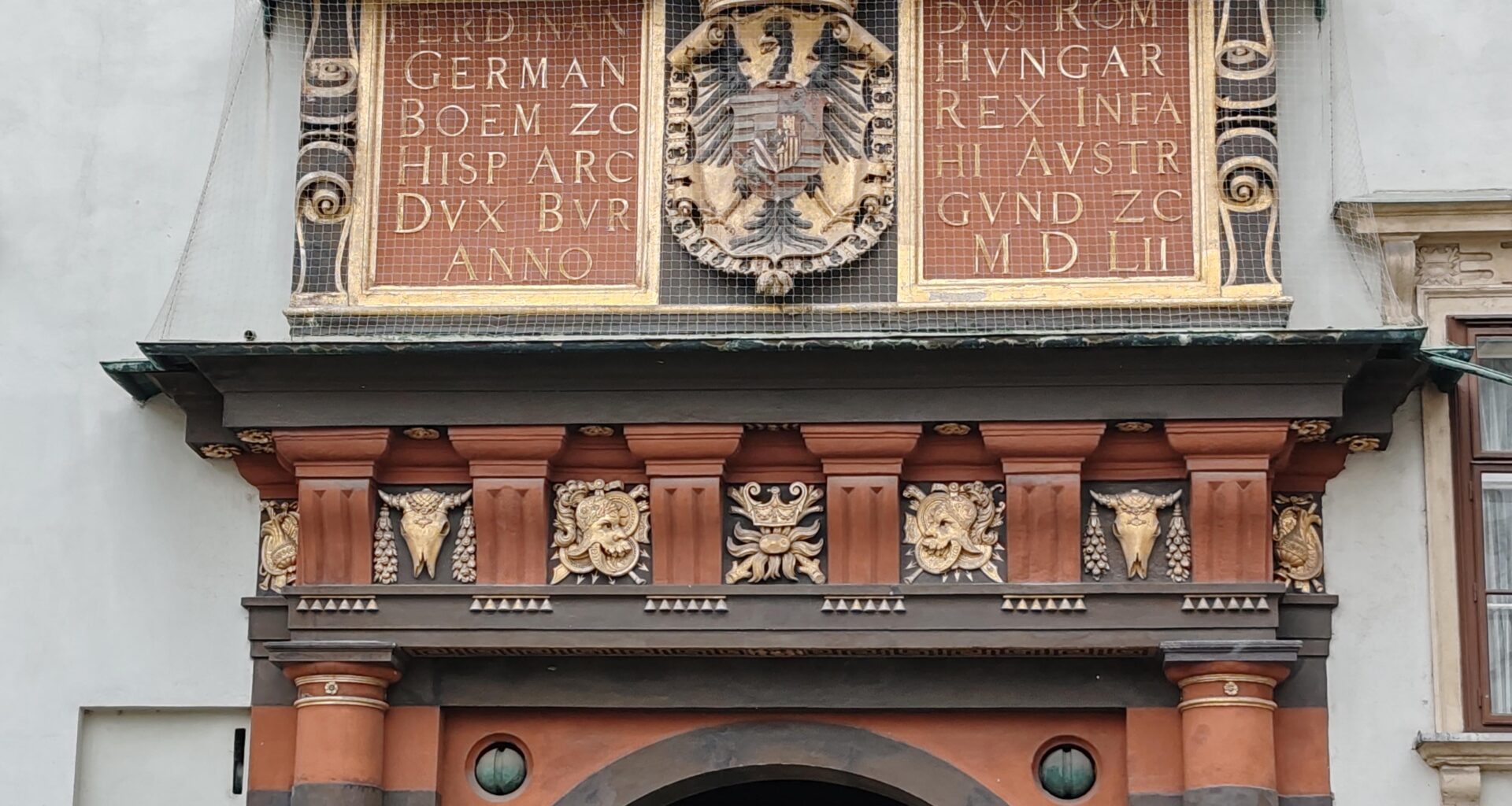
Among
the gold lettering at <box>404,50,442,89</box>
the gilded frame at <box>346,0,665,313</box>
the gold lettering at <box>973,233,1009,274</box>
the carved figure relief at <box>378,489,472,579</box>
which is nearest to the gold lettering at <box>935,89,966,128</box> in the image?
the gold lettering at <box>973,233,1009,274</box>

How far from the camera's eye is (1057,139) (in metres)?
10.2

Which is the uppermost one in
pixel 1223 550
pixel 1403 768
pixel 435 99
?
pixel 435 99

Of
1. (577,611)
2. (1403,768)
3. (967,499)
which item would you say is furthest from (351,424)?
(1403,768)

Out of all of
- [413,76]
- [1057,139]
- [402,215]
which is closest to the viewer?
[1057,139]

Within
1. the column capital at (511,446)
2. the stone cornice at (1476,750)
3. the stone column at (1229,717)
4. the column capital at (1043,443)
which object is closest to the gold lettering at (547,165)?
the column capital at (511,446)

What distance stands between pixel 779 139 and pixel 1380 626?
2.88 m

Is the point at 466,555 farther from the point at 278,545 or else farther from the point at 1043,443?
the point at 1043,443

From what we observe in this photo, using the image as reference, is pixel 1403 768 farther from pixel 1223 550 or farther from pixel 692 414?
pixel 692 414

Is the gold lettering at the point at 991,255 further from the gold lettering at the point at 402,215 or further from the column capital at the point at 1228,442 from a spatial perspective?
the gold lettering at the point at 402,215

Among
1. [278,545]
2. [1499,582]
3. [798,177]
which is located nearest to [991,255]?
[798,177]

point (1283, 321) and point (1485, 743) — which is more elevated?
point (1283, 321)

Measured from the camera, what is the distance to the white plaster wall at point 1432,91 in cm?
1023

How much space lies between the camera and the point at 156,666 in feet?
33.7

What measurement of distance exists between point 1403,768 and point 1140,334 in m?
1.87
